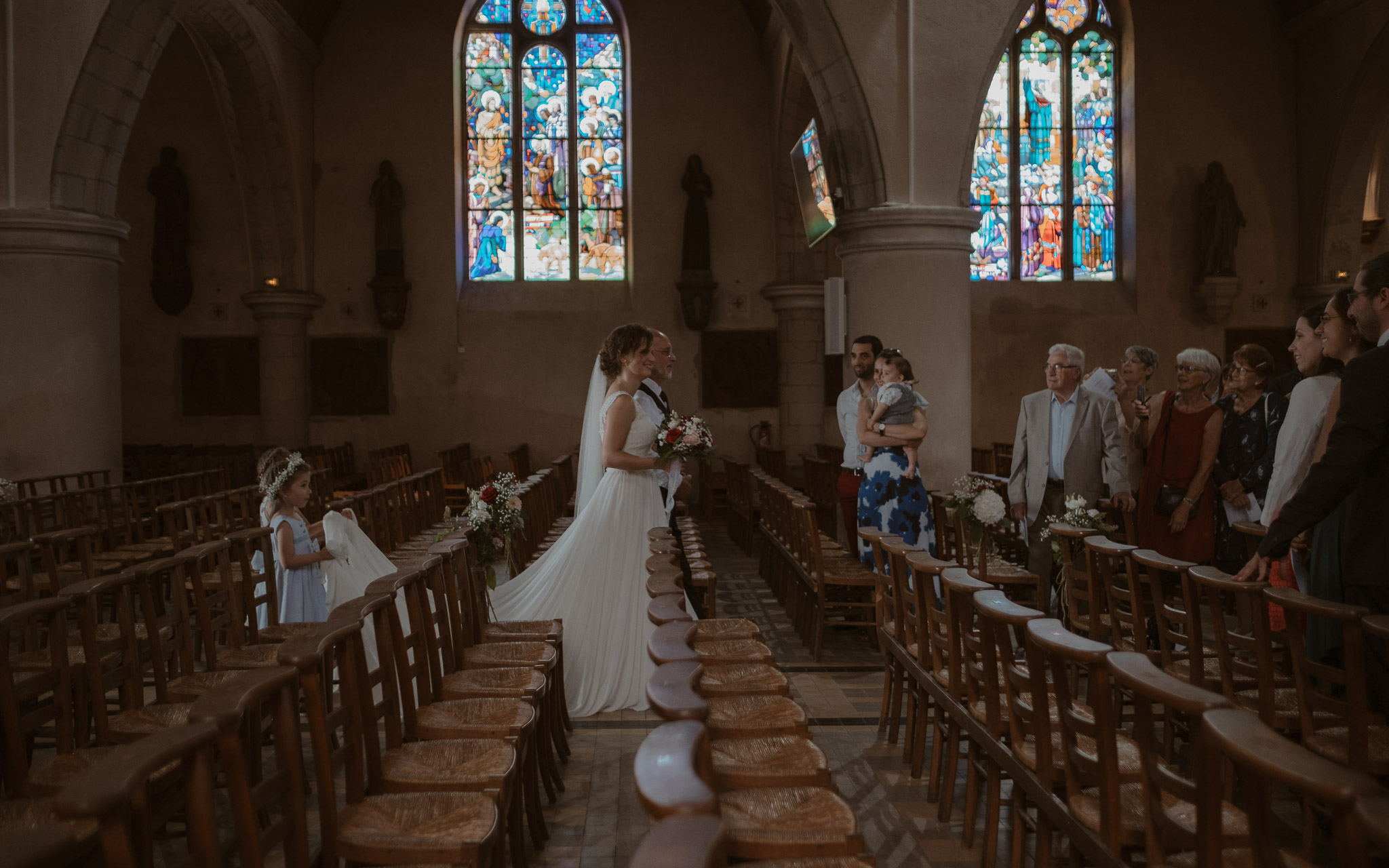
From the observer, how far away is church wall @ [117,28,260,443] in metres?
13.4

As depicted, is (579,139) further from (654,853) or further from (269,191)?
(654,853)

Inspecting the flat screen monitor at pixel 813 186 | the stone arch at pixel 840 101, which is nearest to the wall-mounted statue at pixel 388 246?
the flat screen monitor at pixel 813 186

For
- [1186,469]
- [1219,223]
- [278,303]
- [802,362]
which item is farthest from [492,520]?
[1219,223]

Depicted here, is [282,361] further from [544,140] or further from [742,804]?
[742,804]

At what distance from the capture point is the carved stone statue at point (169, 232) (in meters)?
13.2

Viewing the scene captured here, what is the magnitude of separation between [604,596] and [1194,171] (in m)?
12.9

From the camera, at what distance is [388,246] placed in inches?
523

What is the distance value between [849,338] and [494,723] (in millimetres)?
5451

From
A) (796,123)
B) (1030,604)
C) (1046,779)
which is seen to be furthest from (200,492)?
(796,123)

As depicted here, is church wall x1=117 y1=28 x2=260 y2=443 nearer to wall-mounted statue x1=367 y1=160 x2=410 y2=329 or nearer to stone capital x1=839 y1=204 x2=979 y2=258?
wall-mounted statue x1=367 y1=160 x2=410 y2=329

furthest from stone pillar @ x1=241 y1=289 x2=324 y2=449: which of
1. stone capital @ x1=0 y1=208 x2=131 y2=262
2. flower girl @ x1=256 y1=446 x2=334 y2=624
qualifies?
flower girl @ x1=256 y1=446 x2=334 y2=624

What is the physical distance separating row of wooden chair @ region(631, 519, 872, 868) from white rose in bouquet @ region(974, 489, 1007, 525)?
1.72m

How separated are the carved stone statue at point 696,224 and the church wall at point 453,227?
0.29 metres

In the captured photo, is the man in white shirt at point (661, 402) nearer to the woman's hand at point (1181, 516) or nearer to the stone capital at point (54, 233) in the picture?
the woman's hand at point (1181, 516)
